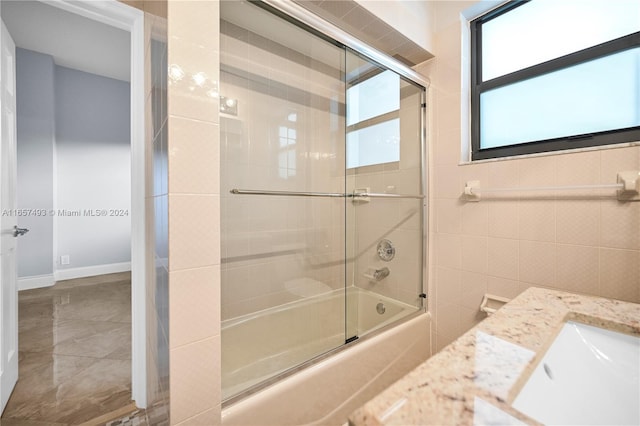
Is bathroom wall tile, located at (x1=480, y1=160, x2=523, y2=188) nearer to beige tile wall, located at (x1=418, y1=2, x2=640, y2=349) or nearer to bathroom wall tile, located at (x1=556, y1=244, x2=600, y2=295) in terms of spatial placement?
beige tile wall, located at (x1=418, y1=2, x2=640, y2=349)

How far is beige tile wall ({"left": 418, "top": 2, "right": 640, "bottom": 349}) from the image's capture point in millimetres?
1138

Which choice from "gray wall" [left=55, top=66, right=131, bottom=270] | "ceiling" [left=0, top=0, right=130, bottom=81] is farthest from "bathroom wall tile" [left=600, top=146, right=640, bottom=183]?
"gray wall" [left=55, top=66, right=131, bottom=270]

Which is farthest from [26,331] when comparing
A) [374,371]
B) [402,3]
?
[402,3]

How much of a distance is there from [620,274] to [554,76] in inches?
39.7

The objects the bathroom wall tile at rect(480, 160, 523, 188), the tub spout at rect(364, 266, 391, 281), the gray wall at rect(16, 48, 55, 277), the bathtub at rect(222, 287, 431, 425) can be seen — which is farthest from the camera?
the gray wall at rect(16, 48, 55, 277)

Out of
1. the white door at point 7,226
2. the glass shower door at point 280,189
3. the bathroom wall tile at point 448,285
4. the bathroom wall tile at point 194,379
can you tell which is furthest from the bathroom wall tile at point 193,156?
the bathroom wall tile at point 448,285

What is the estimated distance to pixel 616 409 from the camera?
20.3 inches

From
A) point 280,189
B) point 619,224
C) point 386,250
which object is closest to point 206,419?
point 280,189

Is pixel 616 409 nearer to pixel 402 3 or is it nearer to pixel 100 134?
pixel 402 3

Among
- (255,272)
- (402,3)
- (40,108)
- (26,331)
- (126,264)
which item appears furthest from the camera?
(126,264)

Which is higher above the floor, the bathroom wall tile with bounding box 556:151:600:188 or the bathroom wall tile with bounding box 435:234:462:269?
the bathroom wall tile with bounding box 556:151:600:188

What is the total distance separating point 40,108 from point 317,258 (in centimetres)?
381

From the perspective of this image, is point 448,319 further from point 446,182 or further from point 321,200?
point 321,200

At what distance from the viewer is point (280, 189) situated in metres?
1.86
